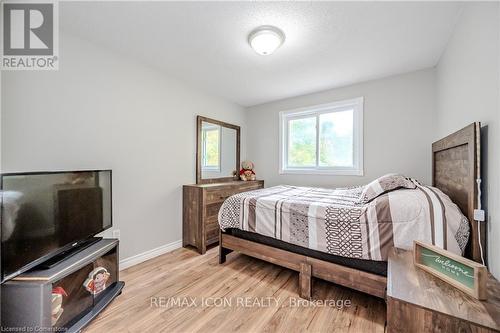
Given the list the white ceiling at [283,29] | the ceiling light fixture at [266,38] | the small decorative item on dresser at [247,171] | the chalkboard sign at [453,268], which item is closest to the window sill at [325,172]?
the small decorative item on dresser at [247,171]

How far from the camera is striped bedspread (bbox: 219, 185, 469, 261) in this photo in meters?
1.32

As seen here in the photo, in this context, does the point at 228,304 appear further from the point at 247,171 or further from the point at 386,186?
the point at 247,171

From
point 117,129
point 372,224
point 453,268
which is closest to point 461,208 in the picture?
point 372,224

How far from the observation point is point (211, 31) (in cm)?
181

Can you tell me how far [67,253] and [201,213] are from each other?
1.37 metres

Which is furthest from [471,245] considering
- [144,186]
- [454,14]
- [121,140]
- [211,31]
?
[121,140]

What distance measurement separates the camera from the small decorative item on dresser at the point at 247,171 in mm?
3672

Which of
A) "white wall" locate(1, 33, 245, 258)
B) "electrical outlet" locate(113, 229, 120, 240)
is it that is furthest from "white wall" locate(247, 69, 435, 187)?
"electrical outlet" locate(113, 229, 120, 240)

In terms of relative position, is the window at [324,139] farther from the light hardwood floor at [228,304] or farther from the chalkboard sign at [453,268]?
the chalkboard sign at [453,268]

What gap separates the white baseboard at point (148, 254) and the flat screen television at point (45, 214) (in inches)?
26.2

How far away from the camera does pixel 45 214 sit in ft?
4.43

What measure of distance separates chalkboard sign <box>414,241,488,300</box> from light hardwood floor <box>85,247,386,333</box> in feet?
2.13

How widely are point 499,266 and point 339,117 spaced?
248 cm

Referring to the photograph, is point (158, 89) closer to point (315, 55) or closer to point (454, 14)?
point (315, 55)
